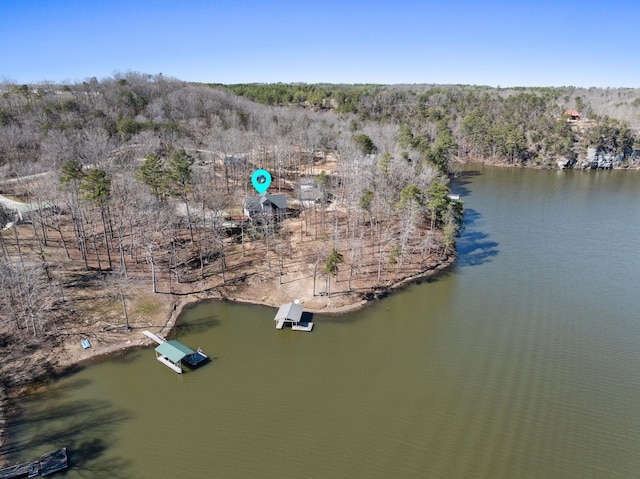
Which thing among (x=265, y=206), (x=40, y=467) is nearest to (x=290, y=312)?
(x=40, y=467)

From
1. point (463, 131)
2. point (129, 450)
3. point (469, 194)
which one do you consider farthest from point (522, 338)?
point (463, 131)

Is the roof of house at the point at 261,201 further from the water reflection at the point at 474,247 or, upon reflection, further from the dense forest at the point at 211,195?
the water reflection at the point at 474,247

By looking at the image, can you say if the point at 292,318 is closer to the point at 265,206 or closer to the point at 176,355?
the point at 176,355

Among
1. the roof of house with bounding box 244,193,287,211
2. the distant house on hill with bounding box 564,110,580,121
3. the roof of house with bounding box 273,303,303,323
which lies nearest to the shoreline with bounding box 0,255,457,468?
the roof of house with bounding box 273,303,303,323

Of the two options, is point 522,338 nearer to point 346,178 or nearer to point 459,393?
point 459,393

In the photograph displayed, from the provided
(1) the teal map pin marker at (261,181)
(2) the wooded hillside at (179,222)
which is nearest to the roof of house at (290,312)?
(2) the wooded hillside at (179,222)

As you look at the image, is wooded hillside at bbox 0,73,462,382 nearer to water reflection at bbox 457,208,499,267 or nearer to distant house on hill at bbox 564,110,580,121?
water reflection at bbox 457,208,499,267
